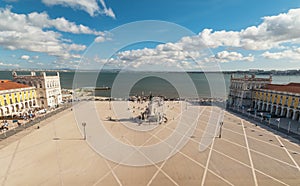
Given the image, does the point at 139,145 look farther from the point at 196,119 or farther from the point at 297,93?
the point at 297,93

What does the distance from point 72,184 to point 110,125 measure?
17.9 metres

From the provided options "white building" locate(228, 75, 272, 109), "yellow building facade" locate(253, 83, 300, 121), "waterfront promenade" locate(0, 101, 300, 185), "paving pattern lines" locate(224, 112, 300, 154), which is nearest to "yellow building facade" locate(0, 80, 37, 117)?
"waterfront promenade" locate(0, 101, 300, 185)

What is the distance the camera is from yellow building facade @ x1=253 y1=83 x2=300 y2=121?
37.9m

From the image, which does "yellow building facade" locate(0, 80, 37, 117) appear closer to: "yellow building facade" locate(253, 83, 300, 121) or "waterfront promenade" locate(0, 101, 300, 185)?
"waterfront promenade" locate(0, 101, 300, 185)

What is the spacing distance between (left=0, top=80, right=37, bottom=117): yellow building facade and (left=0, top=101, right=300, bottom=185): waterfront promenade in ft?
56.2

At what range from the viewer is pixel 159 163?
19859mm

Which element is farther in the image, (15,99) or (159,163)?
(15,99)

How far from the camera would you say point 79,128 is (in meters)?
31.9

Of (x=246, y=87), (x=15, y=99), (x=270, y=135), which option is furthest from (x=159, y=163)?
(x=246, y=87)

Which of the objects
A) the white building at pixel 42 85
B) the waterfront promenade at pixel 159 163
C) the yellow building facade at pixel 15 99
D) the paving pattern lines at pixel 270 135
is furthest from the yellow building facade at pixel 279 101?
the yellow building facade at pixel 15 99

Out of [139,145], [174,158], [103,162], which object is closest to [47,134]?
[103,162]

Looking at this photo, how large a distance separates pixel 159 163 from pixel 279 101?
A: 132 feet

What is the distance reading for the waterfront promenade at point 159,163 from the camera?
1686 cm

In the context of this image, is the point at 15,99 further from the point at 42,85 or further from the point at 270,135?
the point at 270,135
